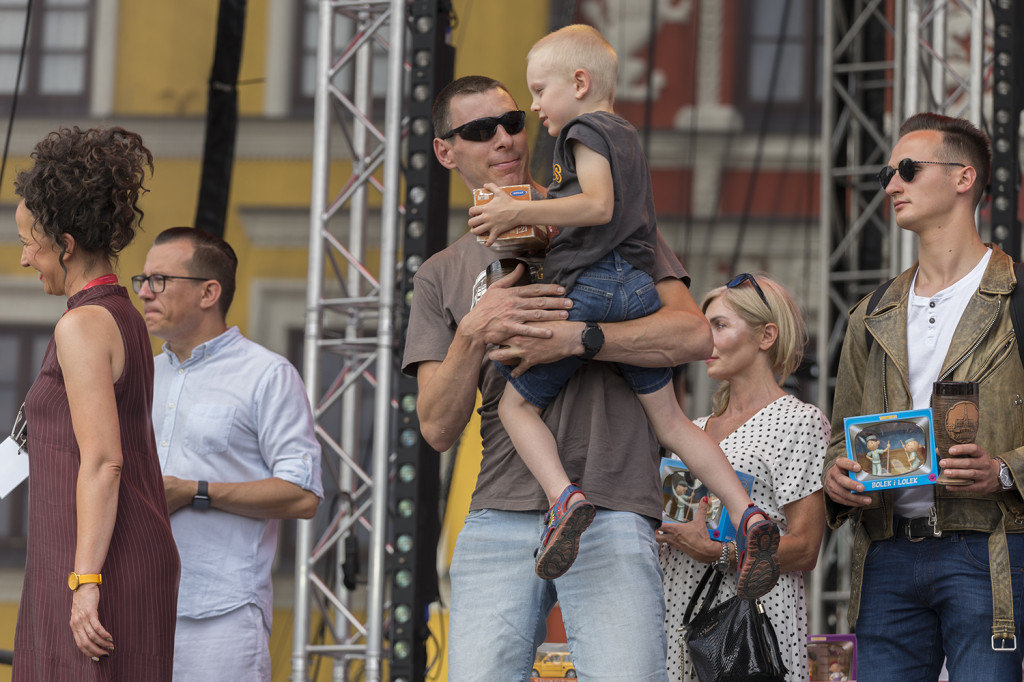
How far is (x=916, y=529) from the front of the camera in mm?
2775

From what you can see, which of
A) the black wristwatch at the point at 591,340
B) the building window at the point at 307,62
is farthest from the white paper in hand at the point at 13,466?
the building window at the point at 307,62

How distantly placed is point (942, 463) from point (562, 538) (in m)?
0.97

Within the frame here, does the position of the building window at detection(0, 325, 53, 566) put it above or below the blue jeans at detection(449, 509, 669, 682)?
above

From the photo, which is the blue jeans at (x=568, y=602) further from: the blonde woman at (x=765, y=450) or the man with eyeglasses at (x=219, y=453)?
the man with eyeglasses at (x=219, y=453)

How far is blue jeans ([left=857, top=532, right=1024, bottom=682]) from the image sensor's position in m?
2.67

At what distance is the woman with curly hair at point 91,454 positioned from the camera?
2361 mm

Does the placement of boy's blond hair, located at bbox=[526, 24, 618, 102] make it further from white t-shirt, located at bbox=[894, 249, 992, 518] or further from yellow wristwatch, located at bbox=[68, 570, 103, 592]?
yellow wristwatch, located at bbox=[68, 570, 103, 592]

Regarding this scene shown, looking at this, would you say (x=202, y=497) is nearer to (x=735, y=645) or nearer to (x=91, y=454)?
(x=91, y=454)

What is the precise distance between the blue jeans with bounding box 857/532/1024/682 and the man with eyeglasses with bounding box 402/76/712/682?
797 mm

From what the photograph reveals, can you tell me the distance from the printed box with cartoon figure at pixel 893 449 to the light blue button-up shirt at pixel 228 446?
4.57 feet

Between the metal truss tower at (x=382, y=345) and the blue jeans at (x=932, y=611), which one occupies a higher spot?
the metal truss tower at (x=382, y=345)

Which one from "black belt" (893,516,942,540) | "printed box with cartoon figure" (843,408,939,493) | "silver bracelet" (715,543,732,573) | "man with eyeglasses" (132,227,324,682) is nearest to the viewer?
"printed box with cartoon figure" (843,408,939,493)

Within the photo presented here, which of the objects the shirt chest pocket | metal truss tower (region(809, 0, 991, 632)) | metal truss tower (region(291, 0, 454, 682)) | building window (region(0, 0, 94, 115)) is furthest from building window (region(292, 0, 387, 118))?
the shirt chest pocket

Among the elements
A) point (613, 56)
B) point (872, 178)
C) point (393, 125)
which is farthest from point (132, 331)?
point (872, 178)
